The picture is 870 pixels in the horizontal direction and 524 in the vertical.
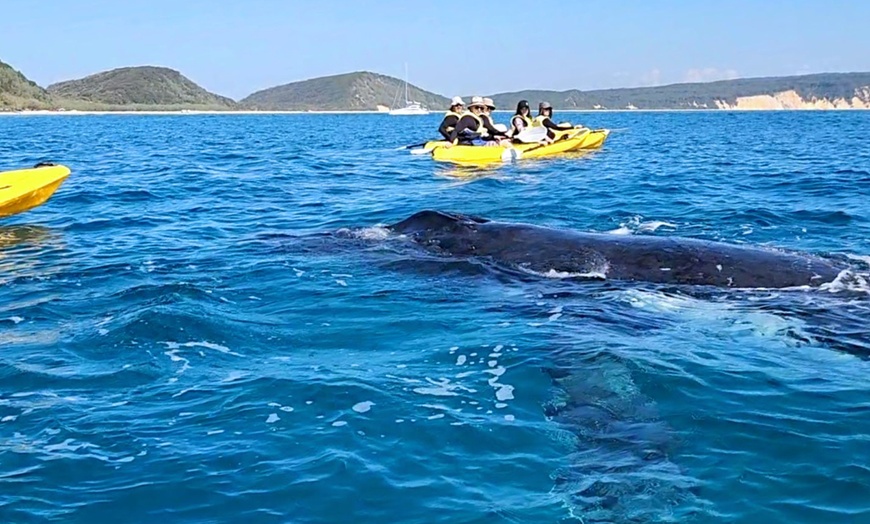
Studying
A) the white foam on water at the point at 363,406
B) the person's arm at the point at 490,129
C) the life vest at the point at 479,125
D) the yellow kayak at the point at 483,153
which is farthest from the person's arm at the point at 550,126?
the white foam on water at the point at 363,406

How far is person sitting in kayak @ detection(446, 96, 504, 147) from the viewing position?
30.0 m

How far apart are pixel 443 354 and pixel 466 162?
70.8 feet

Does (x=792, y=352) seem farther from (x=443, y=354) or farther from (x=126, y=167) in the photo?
(x=126, y=167)

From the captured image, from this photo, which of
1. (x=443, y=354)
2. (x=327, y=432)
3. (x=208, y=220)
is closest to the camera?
(x=327, y=432)

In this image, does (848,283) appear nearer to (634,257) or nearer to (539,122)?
(634,257)

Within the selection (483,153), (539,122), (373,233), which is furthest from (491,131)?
(373,233)

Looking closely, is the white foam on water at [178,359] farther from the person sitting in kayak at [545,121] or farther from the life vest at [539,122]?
the life vest at [539,122]

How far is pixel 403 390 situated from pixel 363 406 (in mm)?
439

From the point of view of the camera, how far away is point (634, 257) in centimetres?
1006

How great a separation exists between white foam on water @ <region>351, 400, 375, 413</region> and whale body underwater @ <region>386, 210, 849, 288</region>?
4170 mm

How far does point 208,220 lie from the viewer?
1681 cm

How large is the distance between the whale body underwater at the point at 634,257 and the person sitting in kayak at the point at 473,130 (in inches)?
726

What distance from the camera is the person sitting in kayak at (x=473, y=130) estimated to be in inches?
1180

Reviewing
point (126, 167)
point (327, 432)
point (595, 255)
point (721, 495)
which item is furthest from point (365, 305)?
point (126, 167)
